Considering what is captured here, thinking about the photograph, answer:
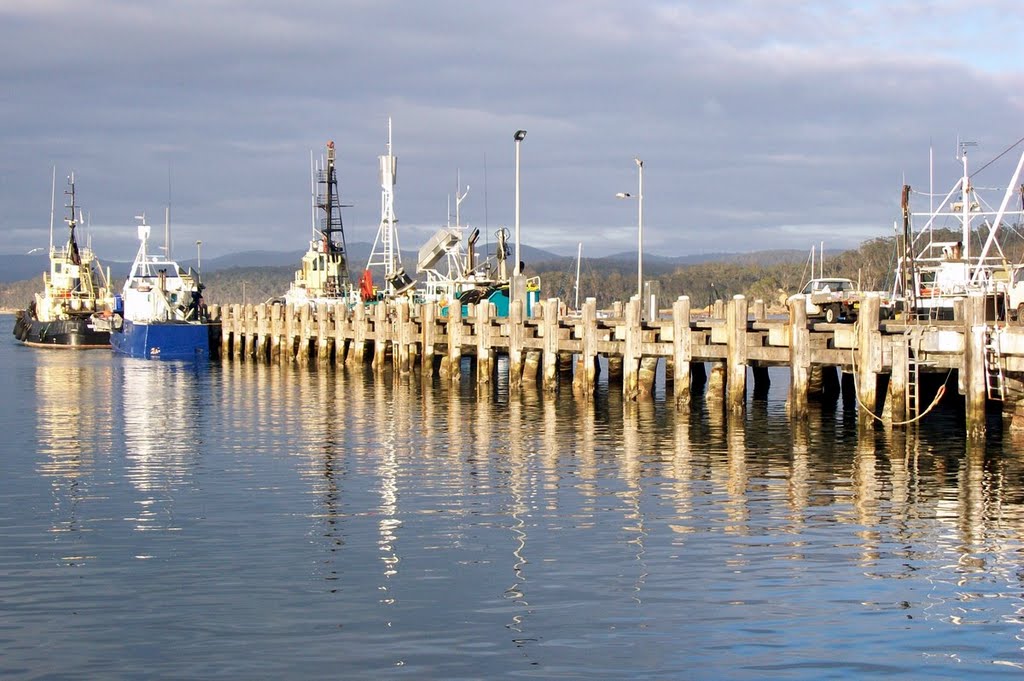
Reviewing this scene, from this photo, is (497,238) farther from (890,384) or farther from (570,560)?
(570,560)

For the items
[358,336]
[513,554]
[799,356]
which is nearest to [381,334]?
[358,336]

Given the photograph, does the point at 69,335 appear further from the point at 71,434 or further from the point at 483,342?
the point at 71,434

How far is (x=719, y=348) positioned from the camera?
3406 cm

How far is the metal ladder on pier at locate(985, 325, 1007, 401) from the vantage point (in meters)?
25.8

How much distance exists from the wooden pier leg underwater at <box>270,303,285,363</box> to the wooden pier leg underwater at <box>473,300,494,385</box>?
70.1 feet

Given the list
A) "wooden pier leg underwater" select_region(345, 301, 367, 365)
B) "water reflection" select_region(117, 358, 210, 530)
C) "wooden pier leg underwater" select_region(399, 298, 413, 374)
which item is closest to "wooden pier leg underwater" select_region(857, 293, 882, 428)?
"water reflection" select_region(117, 358, 210, 530)

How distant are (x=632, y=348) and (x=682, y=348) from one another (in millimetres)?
2542

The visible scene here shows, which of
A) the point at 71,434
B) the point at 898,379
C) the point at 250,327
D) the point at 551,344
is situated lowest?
the point at 71,434

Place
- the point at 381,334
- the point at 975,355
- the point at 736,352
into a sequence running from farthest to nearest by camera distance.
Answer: the point at 381,334
the point at 736,352
the point at 975,355

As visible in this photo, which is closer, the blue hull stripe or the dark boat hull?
the blue hull stripe

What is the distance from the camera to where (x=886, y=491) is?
22.0m

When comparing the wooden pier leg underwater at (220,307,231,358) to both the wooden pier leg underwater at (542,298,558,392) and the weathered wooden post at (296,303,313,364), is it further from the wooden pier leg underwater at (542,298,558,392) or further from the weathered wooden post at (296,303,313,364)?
the wooden pier leg underwater at (542,298,558,392)

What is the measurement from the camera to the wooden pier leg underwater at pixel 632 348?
36562mm

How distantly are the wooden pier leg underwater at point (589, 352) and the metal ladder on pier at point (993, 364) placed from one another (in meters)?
14.3
